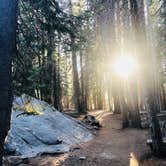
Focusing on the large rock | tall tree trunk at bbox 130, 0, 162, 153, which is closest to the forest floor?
the large rock

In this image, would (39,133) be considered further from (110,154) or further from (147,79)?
(147,79)

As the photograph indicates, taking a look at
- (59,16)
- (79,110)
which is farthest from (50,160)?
(79,110)

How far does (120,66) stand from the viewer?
63.1 feet

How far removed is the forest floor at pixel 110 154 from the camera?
9156 millimetres

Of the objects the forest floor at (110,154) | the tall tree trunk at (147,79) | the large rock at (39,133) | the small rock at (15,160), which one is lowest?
the forest floor at (110,154)

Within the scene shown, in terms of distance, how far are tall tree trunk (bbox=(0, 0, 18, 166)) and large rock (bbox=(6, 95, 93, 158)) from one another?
4.45m

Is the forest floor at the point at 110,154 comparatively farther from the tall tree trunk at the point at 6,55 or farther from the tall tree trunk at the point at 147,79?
the tall tree trunk at the point at 6,55

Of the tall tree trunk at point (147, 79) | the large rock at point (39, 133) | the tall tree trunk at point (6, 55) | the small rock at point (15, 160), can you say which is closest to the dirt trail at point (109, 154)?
the small rock at point (15, 160)

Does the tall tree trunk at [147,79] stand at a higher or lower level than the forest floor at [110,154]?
higher

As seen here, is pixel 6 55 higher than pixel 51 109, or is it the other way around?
pixel 6 55

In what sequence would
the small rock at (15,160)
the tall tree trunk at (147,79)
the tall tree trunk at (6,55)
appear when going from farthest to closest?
the tall tree trunk at (147,79) → the small rock at (15,160) → the tall tree trunk at (6,55)

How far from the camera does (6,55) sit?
4.21 metres

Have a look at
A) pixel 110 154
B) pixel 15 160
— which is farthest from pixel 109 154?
pixel 15 160

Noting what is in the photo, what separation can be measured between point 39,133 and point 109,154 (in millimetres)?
3134
